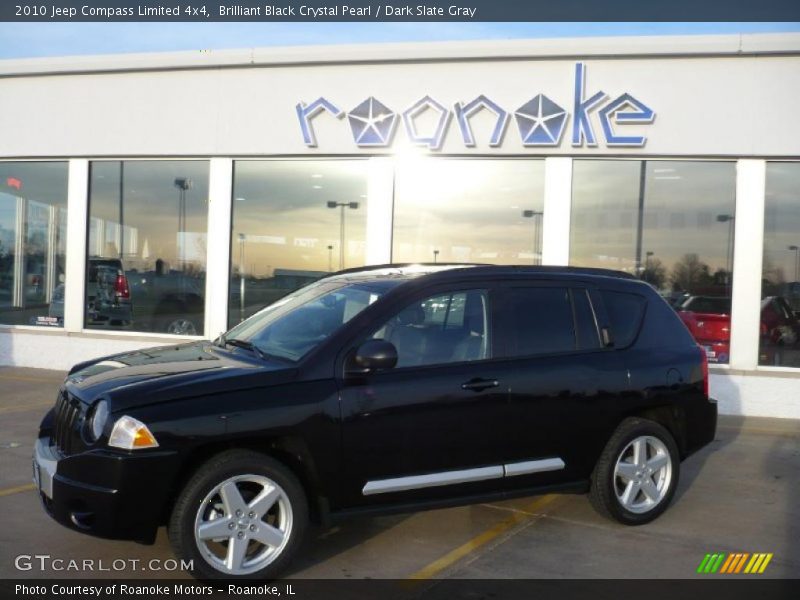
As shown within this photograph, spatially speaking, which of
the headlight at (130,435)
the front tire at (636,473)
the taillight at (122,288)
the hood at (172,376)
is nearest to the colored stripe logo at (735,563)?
the front tire at (636,473)

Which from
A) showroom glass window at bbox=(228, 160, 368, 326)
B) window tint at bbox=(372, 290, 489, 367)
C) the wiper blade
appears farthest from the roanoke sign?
the wiper blade

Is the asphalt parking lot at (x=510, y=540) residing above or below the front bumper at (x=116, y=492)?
below

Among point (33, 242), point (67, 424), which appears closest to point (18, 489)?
point (67, 424)

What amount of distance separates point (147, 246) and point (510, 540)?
887 centimetres

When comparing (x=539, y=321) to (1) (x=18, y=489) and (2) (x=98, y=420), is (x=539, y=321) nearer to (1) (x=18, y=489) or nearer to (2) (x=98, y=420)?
(2) (x=98, y=420)

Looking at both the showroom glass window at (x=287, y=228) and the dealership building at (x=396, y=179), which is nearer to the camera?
the dealership building at (x=396, y=179)

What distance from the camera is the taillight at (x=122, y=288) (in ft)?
41.7

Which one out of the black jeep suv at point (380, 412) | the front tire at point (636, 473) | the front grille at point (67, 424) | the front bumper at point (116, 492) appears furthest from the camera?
the front tire at point (636, 473)

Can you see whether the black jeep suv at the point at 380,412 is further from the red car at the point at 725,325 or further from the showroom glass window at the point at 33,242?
the showroom glass window at the point at 33,242

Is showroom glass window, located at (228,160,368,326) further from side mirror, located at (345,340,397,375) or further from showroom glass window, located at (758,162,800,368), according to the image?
side mirror, located at (345,340,397,375)

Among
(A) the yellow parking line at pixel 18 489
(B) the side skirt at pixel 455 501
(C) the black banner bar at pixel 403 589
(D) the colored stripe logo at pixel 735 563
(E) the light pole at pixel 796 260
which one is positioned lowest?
(C) the black banner bar at pixel 403 589

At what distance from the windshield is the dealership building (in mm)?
5851

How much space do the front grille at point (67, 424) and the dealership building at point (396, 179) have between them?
697 centimetres

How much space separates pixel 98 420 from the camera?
443cm
